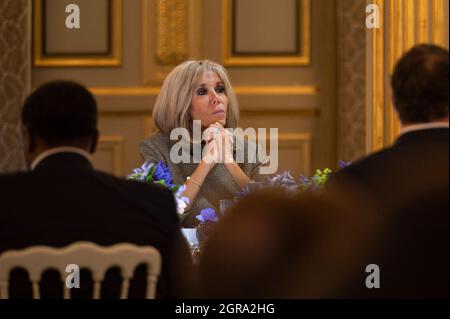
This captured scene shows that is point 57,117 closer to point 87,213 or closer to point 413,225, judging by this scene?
point 87,213

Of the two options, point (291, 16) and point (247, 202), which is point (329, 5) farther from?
point (247, 202)

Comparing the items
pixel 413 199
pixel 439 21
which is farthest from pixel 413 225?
pixel 439 21

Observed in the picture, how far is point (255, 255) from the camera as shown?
0.84 metres

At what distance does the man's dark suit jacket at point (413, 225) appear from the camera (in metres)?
1.31

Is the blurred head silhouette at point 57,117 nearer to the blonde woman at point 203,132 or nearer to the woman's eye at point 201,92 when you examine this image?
the blonde woman at point 203,132

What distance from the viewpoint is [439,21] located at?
392cm

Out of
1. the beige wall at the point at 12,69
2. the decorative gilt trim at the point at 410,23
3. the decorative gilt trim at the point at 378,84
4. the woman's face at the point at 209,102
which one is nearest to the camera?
the woman's face at the point at 209,102

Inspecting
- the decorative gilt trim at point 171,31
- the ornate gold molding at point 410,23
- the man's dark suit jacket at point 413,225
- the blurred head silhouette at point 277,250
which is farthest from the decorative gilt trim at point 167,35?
the blurred head silhouette at point 277,250

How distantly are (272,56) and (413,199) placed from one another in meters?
3.21

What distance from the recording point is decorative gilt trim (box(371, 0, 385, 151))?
4246 mm

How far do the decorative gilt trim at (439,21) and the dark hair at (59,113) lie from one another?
254 cm
